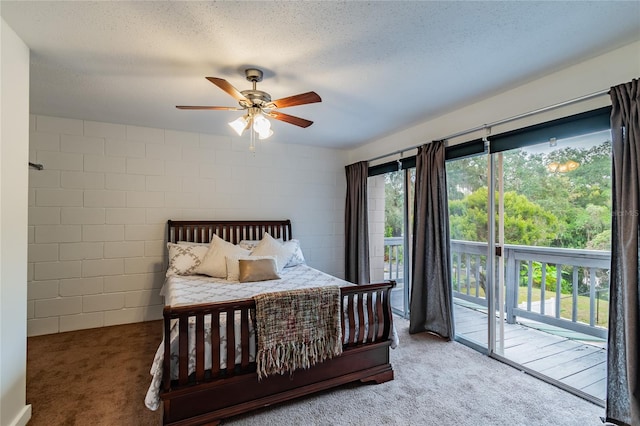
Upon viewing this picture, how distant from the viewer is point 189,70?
2186 mm

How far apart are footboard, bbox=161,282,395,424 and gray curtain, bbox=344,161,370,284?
6.54ft

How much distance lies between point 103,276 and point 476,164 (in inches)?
171

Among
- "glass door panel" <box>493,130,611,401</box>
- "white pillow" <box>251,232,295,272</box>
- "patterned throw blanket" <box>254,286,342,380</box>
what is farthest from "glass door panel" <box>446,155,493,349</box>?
"white pillow" <box>251,232,295,272</box>

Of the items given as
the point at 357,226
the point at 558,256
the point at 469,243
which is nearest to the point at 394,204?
the point at 357,226

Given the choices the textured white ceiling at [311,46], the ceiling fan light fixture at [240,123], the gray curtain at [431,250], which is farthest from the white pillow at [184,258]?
the gray curtain at [431,250]

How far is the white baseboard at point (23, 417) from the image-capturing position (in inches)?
68.4

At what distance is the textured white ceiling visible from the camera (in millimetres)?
1564

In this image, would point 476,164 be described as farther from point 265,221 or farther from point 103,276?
point 103,276

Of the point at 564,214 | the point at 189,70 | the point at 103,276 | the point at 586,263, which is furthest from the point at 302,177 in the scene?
the point at 586,263

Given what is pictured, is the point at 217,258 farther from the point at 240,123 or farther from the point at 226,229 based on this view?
the point at 240,123

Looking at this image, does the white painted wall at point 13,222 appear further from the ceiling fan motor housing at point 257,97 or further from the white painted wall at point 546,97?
the white painted wall at point 546,97

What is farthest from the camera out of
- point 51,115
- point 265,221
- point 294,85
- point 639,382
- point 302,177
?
point 302,177

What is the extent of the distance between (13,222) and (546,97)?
3.70 meters

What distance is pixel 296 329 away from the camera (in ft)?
6.60
